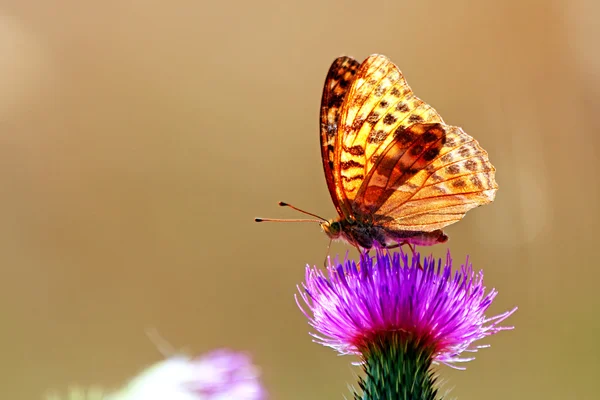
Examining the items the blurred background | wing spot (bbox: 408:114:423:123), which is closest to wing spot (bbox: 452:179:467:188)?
wing spot (bbox: 408:114:423:123)

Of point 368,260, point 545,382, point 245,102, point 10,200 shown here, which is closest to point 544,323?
point 545,382

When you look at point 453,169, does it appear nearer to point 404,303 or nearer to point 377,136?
point 377,136

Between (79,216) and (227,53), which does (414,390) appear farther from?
(227,53)

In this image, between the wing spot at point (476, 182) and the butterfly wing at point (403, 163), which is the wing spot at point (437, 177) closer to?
the butterfly wing at point (403, 163)

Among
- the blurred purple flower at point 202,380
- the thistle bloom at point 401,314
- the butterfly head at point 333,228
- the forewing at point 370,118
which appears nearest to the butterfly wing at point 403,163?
the forewing at point 370,118

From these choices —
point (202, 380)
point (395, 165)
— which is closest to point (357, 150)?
point (395, 165)

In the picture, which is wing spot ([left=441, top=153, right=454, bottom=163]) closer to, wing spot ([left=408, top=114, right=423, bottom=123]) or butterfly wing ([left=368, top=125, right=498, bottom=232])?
butterfly wing ([left=368, top=125, right=498, bottom=232])
